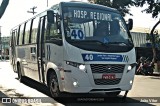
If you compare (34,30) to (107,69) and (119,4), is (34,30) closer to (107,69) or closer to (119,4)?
(107,69)

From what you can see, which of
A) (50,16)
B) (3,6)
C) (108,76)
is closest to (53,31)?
(50,16)

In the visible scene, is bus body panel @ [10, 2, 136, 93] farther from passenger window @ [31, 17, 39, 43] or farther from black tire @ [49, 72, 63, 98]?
passenger window @ [31, 17, 39, 43]

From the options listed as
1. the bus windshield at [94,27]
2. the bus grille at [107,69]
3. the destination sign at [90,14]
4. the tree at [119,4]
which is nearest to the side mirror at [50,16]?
the bus windshield at [94,27]

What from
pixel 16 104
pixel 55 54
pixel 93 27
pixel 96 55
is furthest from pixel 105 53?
pixel 16 104

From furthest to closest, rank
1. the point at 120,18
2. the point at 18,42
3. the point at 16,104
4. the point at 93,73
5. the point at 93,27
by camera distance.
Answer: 1. the point at 18,42
2. the point at 120,18
3. the point at 93,27
4. the point at 93,73
5. the point at 16,104

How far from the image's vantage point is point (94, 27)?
29.4 feet

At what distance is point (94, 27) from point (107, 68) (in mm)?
1259

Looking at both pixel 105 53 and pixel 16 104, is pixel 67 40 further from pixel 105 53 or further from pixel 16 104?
pixel 16 104

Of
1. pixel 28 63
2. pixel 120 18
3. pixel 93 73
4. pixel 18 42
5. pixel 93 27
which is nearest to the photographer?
pixel 93 73

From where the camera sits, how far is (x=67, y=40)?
28.0 feet

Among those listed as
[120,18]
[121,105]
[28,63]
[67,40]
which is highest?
[120,18]

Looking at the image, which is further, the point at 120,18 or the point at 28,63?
the point at 28,63

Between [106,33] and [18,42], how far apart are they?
21.4 feet

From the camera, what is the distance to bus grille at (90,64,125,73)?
8.35m
